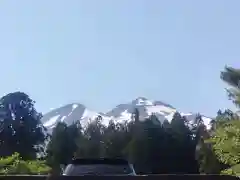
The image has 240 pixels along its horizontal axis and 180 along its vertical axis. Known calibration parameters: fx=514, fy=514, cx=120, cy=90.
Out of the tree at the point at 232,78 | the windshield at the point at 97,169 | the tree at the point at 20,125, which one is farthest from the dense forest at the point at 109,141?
the windshield at the point at 97,169

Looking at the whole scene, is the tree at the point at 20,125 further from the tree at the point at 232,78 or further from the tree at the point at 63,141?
the tree at the point at 232,78

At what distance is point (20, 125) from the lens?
195 ft

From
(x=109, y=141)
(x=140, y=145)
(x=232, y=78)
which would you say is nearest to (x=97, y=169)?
(x=232, y=78)

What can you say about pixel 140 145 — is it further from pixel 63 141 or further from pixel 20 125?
pixel 20 125

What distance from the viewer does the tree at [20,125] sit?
57.3m

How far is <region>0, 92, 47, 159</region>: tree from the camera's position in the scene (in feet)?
188

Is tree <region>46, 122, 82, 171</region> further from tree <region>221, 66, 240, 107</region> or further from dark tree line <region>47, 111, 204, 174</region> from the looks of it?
tree <region>221, 66, 240, 107</region>

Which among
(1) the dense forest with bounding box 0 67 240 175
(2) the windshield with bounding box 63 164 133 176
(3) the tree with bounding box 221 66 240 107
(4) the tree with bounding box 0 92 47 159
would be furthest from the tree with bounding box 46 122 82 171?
(2) the windshield with bounding box 63 164 133 176

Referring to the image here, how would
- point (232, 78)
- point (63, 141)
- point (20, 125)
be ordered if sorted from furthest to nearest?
point (20, 125), point (63, 141), point (232, 78)

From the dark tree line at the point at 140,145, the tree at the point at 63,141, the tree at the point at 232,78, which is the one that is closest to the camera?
the tree at the point at 232,78

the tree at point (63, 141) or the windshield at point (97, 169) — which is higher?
the windshield at point (97, 169)

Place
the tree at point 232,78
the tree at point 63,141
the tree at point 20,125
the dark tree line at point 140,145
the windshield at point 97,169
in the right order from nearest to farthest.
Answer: the windshield at point 97,169
the tree at point 232,78
the dark tree line at point 140,145
the tree at point 63,141
the tree at point 20,125

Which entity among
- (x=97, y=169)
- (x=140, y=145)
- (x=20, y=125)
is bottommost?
(x=140, y=145)

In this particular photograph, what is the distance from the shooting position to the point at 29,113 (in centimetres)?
6012
